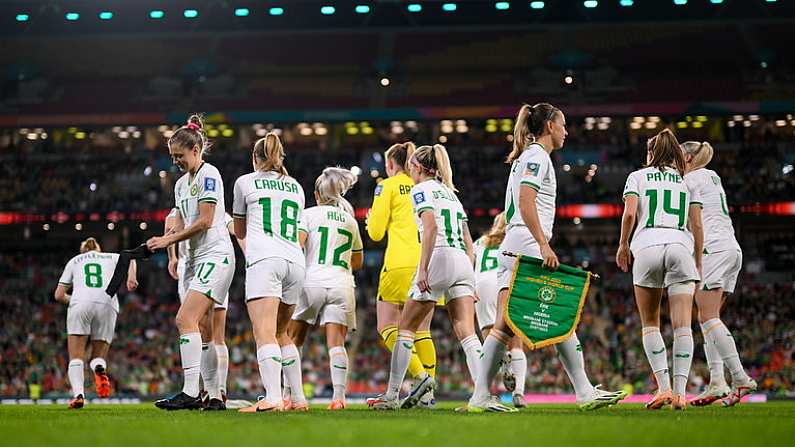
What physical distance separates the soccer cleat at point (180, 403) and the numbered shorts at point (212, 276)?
0.80 metres

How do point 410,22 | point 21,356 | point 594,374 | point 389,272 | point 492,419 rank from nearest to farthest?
point 492,419 → point 389,272 → point 594,374 → point 21,356 → point 410,22

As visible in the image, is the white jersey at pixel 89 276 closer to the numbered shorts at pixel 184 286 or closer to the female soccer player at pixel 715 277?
the numbered shorts at pixel 184 286

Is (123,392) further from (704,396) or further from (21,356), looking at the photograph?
(704,396)

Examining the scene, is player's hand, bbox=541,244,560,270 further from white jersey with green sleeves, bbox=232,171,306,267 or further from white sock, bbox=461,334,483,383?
white jersey with green sleeves, bbox=232,171,306,267

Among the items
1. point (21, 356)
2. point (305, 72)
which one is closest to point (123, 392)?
point (21, 356)

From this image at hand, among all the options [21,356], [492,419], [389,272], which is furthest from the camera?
[21,356]

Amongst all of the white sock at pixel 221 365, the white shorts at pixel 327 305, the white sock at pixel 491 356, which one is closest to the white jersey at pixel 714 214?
the white sock at pixel 491 356

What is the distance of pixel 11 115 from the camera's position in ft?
102

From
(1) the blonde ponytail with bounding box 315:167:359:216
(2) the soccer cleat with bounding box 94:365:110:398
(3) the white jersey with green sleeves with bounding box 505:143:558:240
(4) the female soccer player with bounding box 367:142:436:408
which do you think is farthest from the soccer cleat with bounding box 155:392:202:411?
(2) the soccer cleat with bounding box 94:365:110:398

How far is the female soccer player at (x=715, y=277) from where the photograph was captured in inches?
339

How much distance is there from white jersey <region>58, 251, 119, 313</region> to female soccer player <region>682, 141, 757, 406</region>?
273 inches

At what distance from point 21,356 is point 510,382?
73.3ft

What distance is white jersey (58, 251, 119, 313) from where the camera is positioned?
39.3ft

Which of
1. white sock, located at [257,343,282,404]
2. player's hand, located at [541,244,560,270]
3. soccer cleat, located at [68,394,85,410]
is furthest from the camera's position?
soccer cleat, located at [68,394,85,410]
